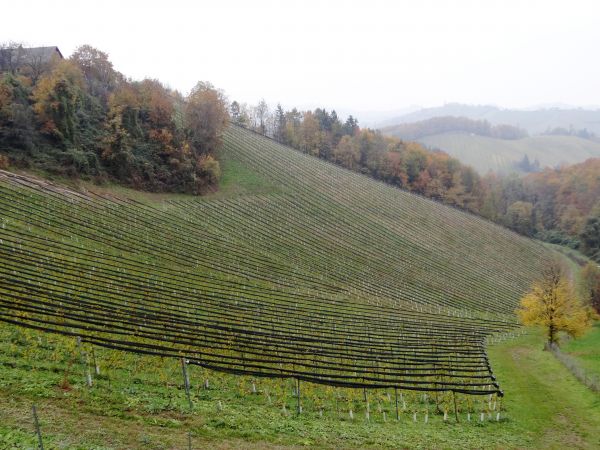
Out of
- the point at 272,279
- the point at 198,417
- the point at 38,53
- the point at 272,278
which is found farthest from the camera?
the point at 38,53

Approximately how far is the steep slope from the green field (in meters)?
0.25

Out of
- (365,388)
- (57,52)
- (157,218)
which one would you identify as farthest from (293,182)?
(365,388)

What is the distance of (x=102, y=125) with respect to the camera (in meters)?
68.6

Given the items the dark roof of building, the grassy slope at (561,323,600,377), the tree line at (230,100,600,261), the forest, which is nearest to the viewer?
the grassy slope at (561,323,600,377)

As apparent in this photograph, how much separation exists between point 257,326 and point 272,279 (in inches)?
650

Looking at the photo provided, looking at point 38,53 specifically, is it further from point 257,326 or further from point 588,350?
point 588,350

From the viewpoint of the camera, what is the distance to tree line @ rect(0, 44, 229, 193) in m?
58.1

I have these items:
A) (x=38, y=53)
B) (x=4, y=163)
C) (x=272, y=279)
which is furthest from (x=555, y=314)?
(x=38, y=53)

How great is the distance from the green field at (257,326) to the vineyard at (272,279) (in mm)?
260

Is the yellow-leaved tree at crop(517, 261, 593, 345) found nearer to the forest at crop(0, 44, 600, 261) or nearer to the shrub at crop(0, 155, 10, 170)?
the forest at crop(0, 44, 600, 261)

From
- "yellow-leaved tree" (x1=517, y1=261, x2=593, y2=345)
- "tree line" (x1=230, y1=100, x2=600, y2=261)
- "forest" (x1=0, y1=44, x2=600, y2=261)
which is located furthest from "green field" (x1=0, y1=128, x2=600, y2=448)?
"tree line" (x1=230, y1=100, x2=600, y2=261)

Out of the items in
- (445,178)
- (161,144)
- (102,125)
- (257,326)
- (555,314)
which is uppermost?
(102,125)

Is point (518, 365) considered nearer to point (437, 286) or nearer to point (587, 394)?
point (587, 394)

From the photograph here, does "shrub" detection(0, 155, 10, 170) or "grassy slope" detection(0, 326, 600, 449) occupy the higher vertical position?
"shrub" detection(0, 155, 10, 170)
